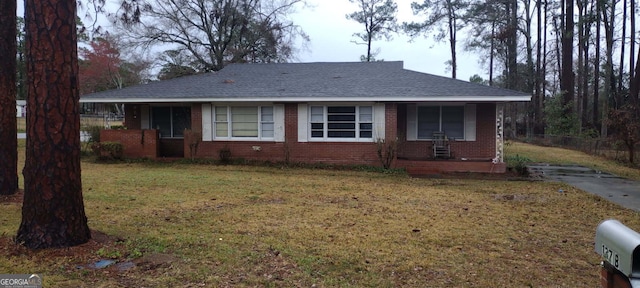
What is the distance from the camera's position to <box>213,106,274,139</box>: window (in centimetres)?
1521

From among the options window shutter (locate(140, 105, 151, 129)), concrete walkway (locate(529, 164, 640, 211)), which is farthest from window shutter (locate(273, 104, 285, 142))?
concrete walkway (locate(529, 164, 640, 211))

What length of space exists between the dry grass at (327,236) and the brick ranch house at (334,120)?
158 inches

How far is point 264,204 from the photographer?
8.01m

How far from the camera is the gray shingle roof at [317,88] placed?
13805 mm

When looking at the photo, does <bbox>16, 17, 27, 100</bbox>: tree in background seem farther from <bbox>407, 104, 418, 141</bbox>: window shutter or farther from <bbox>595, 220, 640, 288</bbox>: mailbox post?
<bbox>595, 220, 640, 288</bbox>: mailbox post

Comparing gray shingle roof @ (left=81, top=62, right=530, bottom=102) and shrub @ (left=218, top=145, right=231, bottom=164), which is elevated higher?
gray shingle roof @ (left=81, top=62, right=530, bottom=102)

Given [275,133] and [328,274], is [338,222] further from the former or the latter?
[275,133]

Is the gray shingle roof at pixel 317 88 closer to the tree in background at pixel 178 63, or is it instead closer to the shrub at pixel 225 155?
the shrub at pixel 225 155

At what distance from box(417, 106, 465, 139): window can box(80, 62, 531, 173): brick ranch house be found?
3 centimetres

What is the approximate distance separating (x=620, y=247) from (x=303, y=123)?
13049mm

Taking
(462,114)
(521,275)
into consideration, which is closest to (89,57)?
(462,114)

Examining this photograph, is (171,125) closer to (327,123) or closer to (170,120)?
(170,120)

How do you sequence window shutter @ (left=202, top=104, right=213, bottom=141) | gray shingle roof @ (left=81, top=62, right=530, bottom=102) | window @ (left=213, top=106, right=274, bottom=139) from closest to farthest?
gray shingle roof @ (left=81, top=62, right=530, bottom=102) → window @ (left=213, top=106, right=274, bottom=139) → window shutter @ (left=202, top=104, right=213, bottom=141)

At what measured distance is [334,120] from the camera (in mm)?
14758
